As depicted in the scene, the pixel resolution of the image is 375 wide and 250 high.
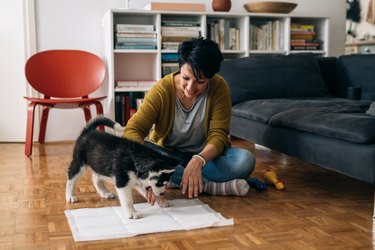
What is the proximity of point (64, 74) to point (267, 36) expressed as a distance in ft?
5.81

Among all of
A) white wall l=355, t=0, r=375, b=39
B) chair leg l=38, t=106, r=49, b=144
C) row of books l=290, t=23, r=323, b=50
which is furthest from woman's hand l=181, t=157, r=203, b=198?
white wall l=355, t=0, r=375, b=39

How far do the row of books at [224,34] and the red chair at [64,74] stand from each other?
3.20 ft

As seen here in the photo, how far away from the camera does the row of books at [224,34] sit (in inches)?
167

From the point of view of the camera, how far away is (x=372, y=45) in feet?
18.3

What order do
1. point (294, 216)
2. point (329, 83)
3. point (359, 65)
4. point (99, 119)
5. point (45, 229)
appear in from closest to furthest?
point (45, 229)
point (294, 216)
point (99, 119)
point (359, 65)
point (329, 83)

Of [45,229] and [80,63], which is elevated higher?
[80,63]

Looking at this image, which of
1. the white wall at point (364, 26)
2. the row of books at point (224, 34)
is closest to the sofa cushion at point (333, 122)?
the row of books at point (224, 34)

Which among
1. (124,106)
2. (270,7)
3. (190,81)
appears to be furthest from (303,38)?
(190,81)

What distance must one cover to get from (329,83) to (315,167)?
84 cm

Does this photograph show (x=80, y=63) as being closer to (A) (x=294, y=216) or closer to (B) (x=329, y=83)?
(B) (x=329, y=83)

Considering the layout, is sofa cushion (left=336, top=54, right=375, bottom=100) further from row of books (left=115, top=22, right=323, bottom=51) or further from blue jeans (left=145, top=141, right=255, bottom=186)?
blue jeans (left=145, top=141, right=255, bottom=186)

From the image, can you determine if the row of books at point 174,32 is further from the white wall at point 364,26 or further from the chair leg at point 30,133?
the white wall at point 364,26

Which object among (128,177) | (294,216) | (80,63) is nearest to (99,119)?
(128,177)

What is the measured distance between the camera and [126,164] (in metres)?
1.96
